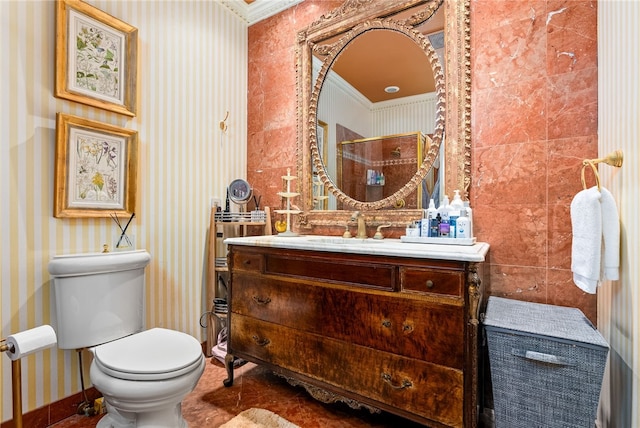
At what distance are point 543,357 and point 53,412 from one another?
234 cm

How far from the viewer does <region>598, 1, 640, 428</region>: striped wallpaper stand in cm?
107

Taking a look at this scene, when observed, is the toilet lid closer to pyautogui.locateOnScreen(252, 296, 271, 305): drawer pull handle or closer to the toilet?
the toilet

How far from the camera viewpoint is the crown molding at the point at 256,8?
2.54 metres

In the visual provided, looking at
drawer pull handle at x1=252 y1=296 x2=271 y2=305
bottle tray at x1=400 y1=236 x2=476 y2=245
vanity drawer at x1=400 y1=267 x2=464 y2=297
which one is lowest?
drawer pull handle at x1=252 y1=296 x2=271 y2=305

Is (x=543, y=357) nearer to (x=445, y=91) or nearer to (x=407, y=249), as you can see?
(x=407, y=249)

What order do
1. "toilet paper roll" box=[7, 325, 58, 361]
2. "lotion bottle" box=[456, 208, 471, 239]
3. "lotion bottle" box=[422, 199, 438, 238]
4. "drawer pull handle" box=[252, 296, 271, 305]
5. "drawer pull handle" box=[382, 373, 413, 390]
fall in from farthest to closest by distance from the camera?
"drawer pull handle" box=[252, 296, 271, 305]
"lotion bottle" box=[422, 199, 438, 238]
"lotion bottle" box=[456, 208, 471, 239]
"drawer pull handle" box=[382, 373, 413, 390]
"toilet paper roll" box=[7, 325, 58, 361]

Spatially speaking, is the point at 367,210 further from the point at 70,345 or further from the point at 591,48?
the point at 70,345

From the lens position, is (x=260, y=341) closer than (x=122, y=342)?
No

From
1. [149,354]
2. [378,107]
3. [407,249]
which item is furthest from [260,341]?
[378,107]

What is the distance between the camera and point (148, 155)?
2096 mm

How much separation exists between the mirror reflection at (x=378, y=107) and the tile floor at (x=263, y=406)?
1231 millimetres

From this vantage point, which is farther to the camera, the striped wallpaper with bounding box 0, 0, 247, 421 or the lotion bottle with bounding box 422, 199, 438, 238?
the lotion bottle with bounding box 422, 199, 438, 238

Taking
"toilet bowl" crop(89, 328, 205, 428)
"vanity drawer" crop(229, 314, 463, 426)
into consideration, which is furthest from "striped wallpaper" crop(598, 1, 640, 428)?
"toilet bowl" crop(89, 328, 205, 428)

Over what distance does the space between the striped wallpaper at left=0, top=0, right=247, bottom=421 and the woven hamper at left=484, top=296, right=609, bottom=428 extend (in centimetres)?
202
